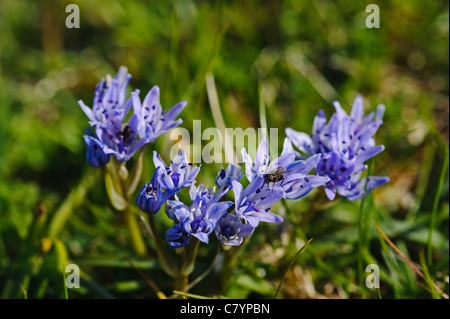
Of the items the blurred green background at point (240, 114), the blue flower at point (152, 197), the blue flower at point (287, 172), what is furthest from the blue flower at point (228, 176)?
the blurred green background at point (240, 114)

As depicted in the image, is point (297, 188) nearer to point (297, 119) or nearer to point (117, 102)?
point (117, 102)

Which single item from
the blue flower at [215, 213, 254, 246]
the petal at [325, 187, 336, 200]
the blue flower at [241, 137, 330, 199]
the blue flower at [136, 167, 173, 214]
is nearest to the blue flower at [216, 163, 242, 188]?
the blue flower at [241, 137, 330, 199]

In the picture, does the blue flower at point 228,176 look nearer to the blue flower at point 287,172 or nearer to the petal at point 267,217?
the blue flower at point 287,172

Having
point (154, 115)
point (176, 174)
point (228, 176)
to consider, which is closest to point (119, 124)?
point (154, 115)

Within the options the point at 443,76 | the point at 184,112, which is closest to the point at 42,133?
the point at 184,112

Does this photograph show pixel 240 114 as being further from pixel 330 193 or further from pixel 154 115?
pixel 330 193

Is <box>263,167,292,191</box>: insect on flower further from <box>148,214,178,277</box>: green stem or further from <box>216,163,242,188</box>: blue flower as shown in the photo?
<box>148,214,178,277</box>: green stem
